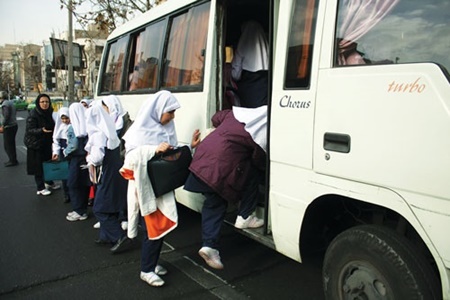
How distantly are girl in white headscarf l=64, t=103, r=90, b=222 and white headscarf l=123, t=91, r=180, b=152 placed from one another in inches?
79.3

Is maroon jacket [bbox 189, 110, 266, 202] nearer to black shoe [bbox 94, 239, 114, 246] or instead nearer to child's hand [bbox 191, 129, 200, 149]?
child's hand [bbox 191, 129, 200, 149]

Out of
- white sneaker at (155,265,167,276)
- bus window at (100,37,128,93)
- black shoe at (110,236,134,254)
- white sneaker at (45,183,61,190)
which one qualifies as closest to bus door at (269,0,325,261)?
white sneaker at (155,265,167,276)

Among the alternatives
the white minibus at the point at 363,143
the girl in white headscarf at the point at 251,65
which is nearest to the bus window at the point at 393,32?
the white minibus at the point at 363,143

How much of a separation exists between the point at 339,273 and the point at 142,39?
4302 mm

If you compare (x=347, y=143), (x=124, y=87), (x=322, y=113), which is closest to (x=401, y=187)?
(x=347, y=143)

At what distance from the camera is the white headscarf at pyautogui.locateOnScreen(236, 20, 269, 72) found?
4.57m

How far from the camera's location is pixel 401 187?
2111mm

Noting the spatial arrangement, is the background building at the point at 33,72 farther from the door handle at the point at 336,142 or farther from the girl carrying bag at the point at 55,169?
the door handle at the point at 336,142

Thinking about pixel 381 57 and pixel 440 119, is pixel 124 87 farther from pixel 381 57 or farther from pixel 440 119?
pixel 440 119

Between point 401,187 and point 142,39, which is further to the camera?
point 142,39

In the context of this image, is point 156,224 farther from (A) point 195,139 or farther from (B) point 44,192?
(B) point 44,192

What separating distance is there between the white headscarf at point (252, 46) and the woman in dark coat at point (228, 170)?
3.65ft

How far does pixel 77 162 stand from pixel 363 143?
167 inches

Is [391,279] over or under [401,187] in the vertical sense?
under
